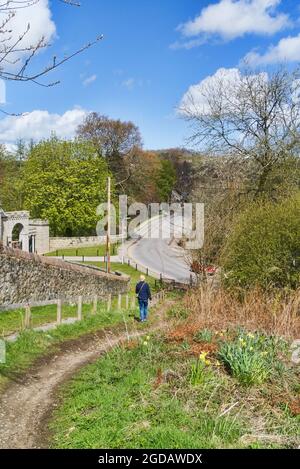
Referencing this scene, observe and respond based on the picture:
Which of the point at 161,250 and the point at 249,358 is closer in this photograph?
the point at 249,358

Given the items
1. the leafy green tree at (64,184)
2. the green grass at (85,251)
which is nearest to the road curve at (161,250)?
the green grass at (85,251)

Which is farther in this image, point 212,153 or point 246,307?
point 212,153

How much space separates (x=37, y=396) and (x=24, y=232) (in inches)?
1492

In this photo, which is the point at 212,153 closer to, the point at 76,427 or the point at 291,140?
the point at 291,140

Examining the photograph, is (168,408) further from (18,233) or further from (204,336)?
(18,233)

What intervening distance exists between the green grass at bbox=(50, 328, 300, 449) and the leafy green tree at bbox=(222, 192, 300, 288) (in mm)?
6968

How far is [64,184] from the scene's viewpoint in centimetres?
5084

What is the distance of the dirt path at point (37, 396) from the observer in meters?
6.07

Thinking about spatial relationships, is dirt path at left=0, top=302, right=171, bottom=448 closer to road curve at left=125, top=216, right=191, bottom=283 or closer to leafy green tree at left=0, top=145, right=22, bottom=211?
road curve at left=125, top=216, right=191, bottom=283

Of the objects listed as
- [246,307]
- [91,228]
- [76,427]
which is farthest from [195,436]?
[91,228]

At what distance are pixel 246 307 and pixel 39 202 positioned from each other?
42.3m

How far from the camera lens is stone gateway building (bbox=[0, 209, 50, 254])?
39.7m

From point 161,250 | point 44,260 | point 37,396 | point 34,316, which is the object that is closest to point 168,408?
point 37,396
